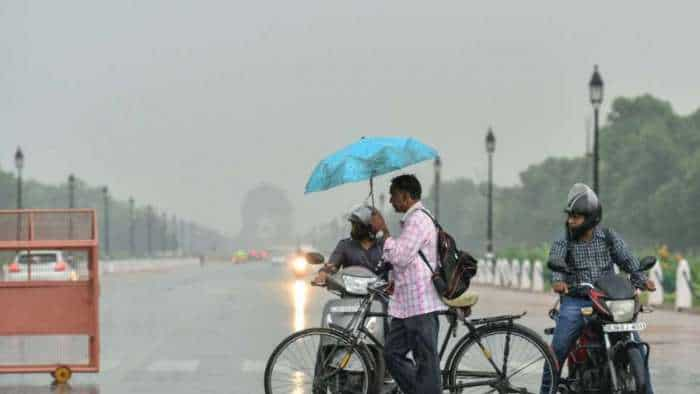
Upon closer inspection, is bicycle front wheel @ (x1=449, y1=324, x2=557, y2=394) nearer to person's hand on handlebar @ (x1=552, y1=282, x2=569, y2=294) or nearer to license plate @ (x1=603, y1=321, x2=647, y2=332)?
person's hand on handlebar @ (x1=552, y1=282, x2=569, y2=294)

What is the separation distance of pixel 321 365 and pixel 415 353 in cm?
71

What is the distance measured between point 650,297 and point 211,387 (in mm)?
21636

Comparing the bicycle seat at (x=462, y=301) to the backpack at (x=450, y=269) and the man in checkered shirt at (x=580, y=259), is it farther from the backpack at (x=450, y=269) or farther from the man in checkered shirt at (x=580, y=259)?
the man in checkered shirt at (x=580, y=259)

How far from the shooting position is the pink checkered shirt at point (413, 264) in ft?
31.2

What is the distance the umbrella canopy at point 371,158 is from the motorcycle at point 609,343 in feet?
4.00

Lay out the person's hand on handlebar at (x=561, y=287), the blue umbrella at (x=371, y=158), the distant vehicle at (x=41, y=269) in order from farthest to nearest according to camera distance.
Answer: the distant vehicle at (x=41, y=269)
the blue umbrella at (x=371, y=158)
the person's hand on handlebar at (x=561, y=287)

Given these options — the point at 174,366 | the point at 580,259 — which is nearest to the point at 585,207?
the point at 580,259

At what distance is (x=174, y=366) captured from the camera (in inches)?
656

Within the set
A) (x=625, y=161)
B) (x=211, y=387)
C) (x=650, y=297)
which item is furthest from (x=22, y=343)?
(x=625, y=161)

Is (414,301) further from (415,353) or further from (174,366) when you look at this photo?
(174,366)

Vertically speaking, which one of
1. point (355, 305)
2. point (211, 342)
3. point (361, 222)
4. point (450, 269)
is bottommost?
point (211, 342)

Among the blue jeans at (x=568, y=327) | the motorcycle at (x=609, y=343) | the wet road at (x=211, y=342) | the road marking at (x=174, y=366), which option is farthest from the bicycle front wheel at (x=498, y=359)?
the road marking at (x=174, y=366)

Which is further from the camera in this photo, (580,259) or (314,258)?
(314,258)

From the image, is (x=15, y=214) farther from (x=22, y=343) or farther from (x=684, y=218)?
(x=684, y=218)
